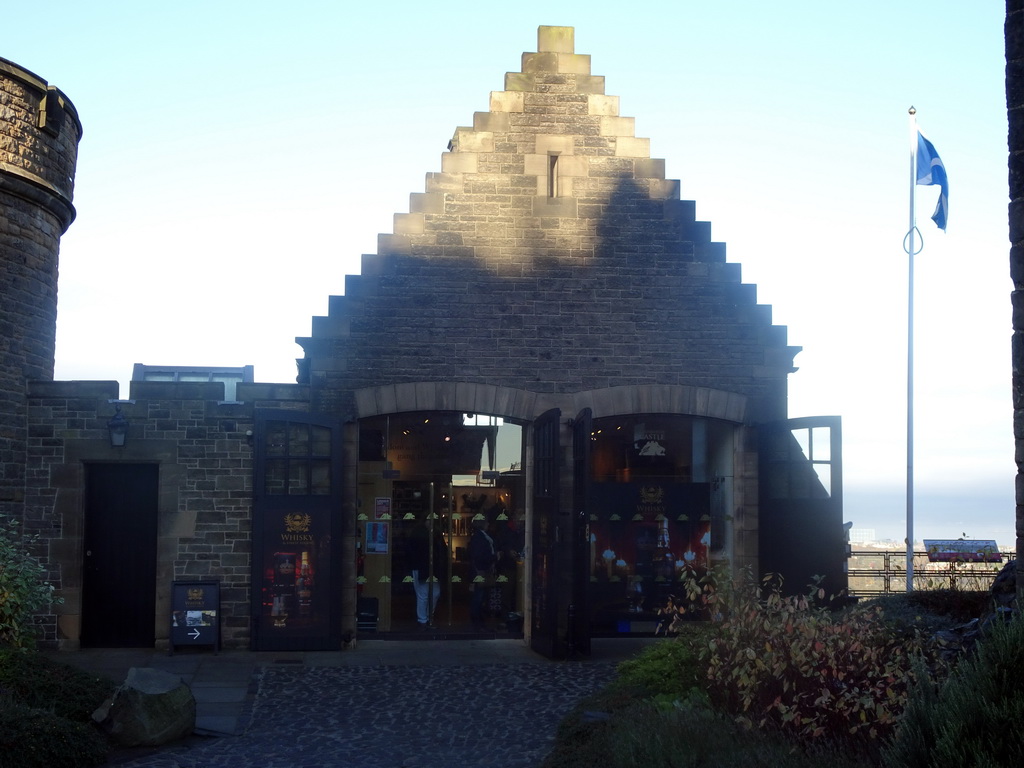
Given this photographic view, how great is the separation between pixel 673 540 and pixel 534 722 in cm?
666

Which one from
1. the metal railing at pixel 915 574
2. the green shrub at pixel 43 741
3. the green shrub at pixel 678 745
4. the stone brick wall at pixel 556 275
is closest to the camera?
the green shrub at pixel 678 745

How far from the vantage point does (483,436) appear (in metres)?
16.5

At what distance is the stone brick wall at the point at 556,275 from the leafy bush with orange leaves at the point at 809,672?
24.6 ft

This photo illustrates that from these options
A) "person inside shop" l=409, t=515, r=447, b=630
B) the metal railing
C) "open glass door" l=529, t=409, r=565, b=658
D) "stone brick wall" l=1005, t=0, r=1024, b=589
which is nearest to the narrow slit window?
"open glass door" l=529, t=409, r=565, b=658

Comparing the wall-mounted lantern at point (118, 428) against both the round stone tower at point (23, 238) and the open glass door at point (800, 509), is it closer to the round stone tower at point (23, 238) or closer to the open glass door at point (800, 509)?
the round stone tower at point (23, 238)

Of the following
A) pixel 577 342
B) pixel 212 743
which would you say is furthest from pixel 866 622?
pixel 577 342

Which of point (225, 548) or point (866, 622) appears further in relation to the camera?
point (225, 548)

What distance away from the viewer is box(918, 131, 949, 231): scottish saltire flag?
725 inches

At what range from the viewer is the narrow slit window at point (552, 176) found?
54.2 feet

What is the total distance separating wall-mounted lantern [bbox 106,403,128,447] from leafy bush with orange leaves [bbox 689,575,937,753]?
30.3ft

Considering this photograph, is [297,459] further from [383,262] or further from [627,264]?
[627,264]

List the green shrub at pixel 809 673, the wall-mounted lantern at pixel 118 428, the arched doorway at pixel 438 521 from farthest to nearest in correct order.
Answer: the arched doorway at pixel 438 521 < the wall-mounted lantern at pixel 118 428 < the green shrub at pixel 809 673

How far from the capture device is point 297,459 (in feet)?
51.0

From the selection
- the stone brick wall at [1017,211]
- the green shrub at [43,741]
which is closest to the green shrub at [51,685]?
the green shrub at [43,741]
